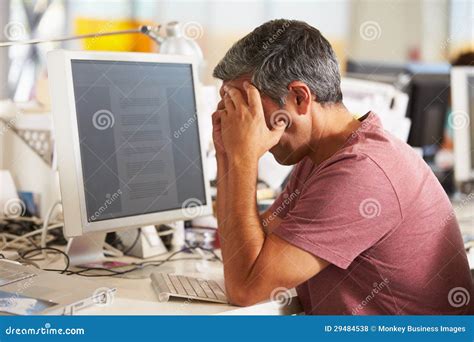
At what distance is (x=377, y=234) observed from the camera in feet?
4.33

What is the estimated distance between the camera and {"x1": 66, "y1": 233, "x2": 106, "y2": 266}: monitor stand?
1.67m

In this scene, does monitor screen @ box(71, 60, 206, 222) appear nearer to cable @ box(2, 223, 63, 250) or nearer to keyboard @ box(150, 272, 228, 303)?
keyboard @ box(150, 272, 228, 303)

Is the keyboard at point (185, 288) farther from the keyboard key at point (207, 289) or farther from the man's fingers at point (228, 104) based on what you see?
the man's fingers at point (228, 104)

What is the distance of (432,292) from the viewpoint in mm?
1405

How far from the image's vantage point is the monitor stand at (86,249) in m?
1.67

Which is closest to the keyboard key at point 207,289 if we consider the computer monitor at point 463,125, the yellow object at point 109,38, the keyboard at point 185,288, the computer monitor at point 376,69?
the keyboard at point 185,288

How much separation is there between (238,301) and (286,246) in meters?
0.15

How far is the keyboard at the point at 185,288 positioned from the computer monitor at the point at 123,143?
170 millimetres

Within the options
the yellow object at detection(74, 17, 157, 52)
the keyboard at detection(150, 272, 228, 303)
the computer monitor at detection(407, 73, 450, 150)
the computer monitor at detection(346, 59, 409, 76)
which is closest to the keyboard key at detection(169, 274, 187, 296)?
the keyboard at detection(150, 272, 228, 303)

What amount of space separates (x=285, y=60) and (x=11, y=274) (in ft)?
2.27

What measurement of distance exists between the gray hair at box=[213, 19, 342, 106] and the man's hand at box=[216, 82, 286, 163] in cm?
4

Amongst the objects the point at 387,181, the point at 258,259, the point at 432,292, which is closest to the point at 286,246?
the point at 258,259
